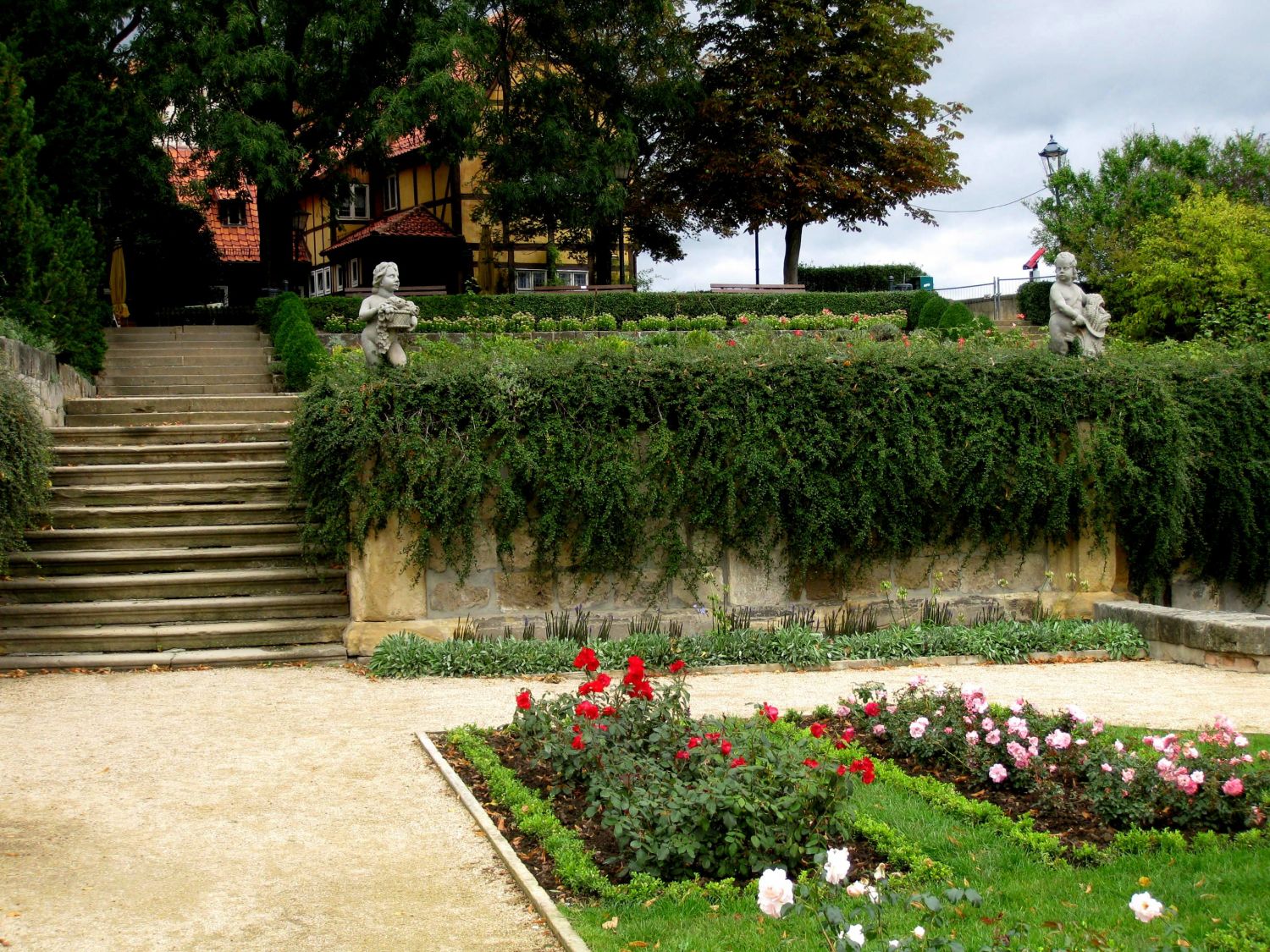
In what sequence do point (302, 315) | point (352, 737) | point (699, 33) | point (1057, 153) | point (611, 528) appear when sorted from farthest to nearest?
point (699, 33) < point (1057, 153) < point (302, 315) < point (611, 528) < point (352, 737)

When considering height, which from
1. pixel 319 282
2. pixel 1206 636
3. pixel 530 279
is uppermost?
pixel 319 282

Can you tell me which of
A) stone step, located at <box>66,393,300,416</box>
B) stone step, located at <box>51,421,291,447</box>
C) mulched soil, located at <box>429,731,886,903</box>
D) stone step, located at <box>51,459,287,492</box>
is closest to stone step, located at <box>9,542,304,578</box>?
stone step, located at <box>51,459,287,492</box>

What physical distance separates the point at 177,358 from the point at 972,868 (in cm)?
1772

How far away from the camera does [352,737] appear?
6.55 metres

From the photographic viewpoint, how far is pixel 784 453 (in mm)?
9680

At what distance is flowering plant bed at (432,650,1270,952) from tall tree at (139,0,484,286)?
71.1 feet

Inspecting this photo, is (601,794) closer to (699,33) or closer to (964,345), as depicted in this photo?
(964,345)

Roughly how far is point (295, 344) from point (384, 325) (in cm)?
784

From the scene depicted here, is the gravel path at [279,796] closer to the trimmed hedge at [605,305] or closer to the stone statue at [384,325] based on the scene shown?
the stone statue at [384,325]

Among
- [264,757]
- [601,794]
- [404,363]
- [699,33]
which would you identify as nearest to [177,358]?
[404,363]

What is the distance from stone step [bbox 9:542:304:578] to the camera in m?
9.57

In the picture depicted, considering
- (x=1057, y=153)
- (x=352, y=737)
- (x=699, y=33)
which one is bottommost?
(x=352, y=737)

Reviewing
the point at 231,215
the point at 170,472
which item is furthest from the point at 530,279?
the point at 170,472

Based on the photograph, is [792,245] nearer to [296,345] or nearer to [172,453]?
[296,345]
